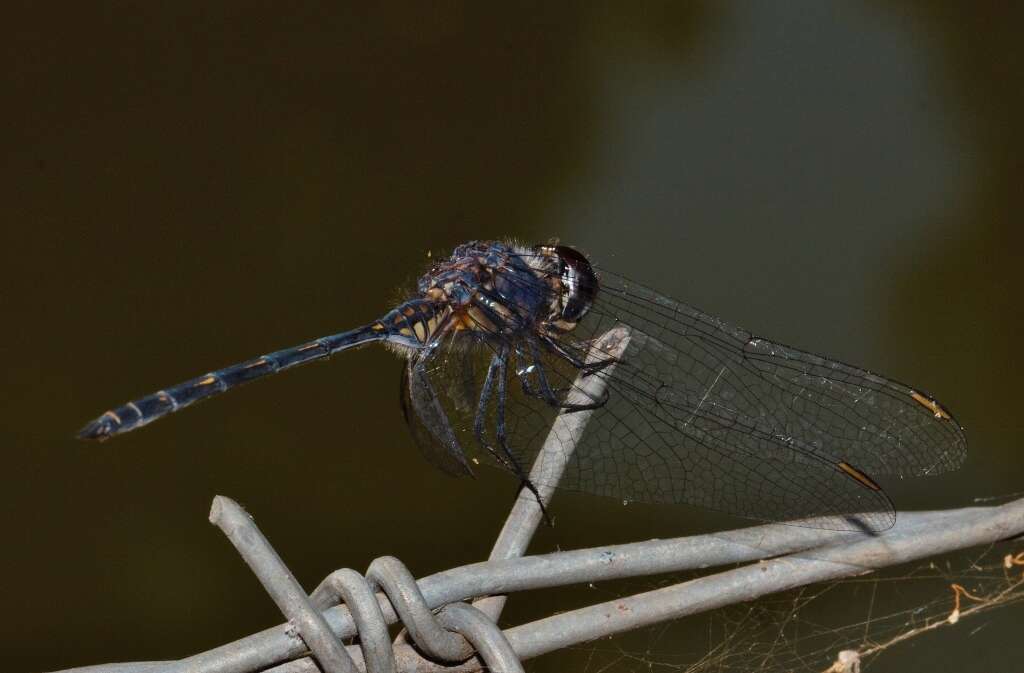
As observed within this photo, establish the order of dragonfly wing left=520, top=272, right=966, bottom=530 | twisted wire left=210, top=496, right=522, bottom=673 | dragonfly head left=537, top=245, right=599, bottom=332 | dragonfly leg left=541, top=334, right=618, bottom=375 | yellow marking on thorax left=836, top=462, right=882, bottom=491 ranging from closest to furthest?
1. twisted wire left=210, top=496, right=522, bottom=673
2. yellow marking on thorax left=836, top=462, right=882, bottom=491
3. dragonfly wing left=520, top=272, right=966, bottom=530
4. dragonfly leg left=541, top=334, right=618, bottom=375
5. dragonfly head left=537, top=245, right=599, bottom=332

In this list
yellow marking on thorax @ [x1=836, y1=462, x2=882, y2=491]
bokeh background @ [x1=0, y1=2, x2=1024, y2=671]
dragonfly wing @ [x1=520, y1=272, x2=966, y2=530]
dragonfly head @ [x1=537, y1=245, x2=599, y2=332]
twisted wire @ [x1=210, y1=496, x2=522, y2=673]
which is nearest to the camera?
twisted wire @ [x1=210, y1=496, x2=522, y2=673]

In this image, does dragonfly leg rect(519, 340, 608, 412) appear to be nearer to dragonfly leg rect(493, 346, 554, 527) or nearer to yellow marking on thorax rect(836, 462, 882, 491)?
dragonfly leg rect(493, 346, 554, 527)

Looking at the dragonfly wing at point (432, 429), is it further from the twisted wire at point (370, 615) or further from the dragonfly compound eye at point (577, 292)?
the twisted wire at point (370, 615)

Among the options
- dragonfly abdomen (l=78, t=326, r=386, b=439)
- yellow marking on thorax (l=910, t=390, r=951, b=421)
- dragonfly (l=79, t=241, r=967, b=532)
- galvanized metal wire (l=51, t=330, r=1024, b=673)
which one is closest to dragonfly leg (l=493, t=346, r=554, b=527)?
dragonfly (l=79, t=241, r=967, b=532)

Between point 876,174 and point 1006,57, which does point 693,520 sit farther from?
point 1006,57

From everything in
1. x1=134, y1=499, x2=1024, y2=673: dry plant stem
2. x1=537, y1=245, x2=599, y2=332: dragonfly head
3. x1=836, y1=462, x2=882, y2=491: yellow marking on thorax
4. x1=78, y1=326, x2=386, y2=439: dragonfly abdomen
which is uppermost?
x1=78, y1=326, x2=386, y2=439: dragonfly abdomen

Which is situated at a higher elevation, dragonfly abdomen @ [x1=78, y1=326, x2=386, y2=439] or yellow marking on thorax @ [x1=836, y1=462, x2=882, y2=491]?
dragonfly abdomen @ [x1=78, y1=326, x2=386, y2=439]
